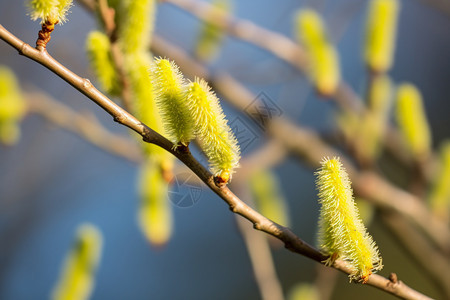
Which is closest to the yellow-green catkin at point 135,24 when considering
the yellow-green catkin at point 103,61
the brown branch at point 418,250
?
the yellow-green catkin at point 103,61

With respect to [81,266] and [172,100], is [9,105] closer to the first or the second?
[81,266]

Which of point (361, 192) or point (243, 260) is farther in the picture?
point (243, 260)

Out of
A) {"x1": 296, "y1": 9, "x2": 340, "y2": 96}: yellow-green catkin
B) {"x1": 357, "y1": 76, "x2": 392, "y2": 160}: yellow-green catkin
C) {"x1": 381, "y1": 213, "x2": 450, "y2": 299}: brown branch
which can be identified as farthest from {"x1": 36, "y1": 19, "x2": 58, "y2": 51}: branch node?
{"x1": 381, "y1": 213, "x2": 450, "y2": 299}: brown branch

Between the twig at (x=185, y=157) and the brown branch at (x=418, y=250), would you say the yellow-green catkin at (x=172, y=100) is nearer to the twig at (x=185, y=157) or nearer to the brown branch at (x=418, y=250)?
the twig at (x=185, y=157)

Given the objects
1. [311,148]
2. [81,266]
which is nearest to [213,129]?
[81,266]

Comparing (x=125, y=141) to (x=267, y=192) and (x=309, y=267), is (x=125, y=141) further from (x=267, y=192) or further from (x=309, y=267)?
(x=309, y=267)

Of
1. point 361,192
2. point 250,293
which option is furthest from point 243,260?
point 361,192

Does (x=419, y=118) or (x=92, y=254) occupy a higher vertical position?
(x=419, y=118)
